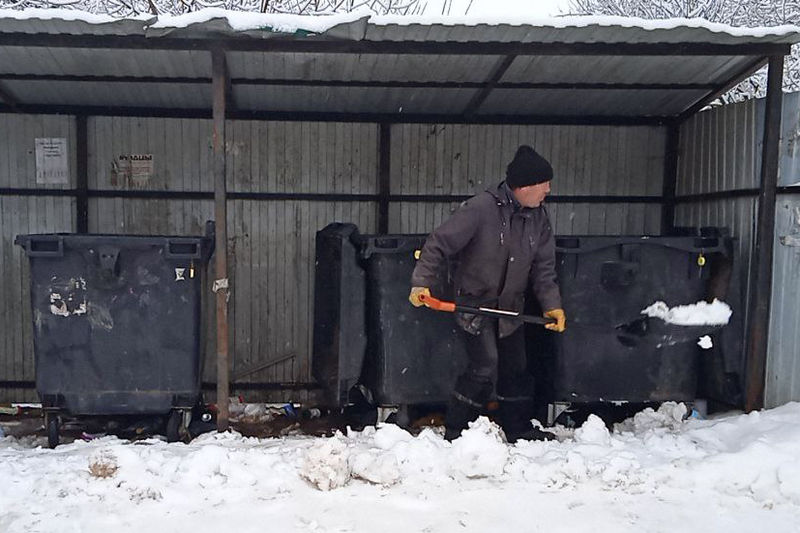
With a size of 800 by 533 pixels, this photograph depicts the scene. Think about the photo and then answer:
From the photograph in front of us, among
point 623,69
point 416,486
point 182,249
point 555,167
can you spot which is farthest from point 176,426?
point 623,69

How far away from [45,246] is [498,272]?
2.82 metres

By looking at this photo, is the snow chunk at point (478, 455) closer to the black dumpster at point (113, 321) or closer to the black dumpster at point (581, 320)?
the black dumpster at point (581, 320)

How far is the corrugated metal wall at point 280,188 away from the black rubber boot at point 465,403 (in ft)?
6.56

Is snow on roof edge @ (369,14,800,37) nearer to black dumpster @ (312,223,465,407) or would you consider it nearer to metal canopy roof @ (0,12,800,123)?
metal canopy roof @ (0,12,800,123)

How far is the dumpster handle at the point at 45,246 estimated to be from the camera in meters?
3.84

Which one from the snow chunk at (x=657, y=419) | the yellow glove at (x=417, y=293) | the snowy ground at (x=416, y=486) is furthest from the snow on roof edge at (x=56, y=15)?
the snow chunk at (x=657, y=419)

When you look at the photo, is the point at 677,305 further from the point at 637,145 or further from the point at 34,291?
the point at 34,291

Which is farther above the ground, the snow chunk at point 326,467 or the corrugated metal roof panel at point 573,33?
the corrugated metal roof panel at point 573,33

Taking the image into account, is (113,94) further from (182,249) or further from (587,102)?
(587,102)

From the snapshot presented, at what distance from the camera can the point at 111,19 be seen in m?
3.34

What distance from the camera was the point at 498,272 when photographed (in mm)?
3734

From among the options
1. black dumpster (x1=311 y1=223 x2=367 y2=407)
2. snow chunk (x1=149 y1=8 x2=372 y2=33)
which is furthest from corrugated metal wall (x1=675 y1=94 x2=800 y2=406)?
snow chunk (x1=149 y1=8 x2=372 y2=33)

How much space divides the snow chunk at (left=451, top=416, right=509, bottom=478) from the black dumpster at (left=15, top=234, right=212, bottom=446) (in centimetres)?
186

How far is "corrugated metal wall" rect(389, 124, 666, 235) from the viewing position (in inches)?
219
